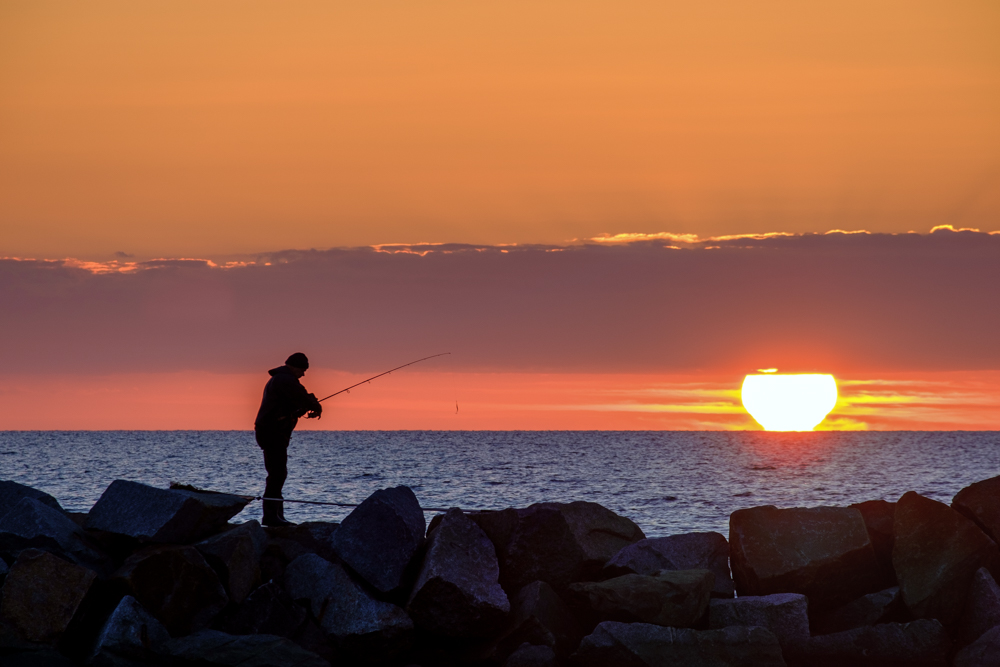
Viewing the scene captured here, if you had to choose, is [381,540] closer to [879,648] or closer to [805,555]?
[805,555]

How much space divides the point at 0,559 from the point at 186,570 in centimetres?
181

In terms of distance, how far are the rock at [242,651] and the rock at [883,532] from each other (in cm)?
621

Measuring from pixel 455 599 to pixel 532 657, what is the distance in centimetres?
96

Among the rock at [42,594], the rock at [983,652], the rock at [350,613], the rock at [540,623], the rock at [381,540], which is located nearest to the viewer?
the rock at [42,594]

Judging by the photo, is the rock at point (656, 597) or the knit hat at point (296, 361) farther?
the knit hat at point (296, 361)

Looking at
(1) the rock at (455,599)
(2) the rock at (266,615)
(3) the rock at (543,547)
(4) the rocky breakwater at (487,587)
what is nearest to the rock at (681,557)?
(4) the rocky breakwater at (487,587)

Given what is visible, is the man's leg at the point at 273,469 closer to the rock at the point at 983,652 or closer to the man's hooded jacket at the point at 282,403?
the man's hooded jacket at the point at 282,403

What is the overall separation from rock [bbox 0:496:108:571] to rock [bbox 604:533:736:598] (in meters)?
5.38

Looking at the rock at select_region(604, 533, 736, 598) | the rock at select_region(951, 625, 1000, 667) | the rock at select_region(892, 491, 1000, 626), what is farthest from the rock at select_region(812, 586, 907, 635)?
the rock at select_region(604, 533, 736, 598)

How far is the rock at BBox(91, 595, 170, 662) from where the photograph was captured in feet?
29.0

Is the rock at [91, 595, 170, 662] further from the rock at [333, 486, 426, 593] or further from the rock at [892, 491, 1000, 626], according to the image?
the rock at [892, 491, 1000, 626]

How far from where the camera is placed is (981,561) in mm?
10602

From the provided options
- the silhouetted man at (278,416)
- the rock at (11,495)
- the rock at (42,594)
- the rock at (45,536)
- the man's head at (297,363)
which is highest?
the man's head at (297,363)

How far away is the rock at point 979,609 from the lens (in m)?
10.0
